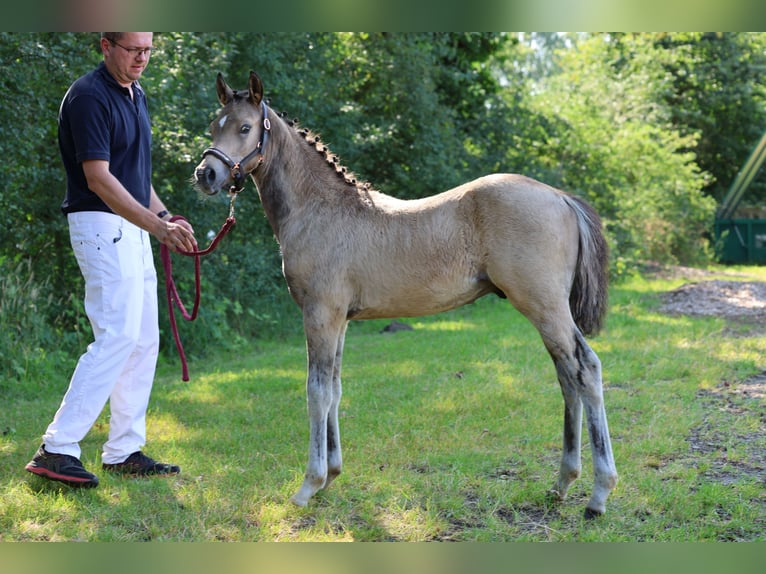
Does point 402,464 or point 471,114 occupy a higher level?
point 471,114

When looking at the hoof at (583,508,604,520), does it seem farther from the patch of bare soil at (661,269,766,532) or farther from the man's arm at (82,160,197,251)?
the man's arm at (82,160,197,251)

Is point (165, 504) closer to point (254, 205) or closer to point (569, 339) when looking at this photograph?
point (569, 339)

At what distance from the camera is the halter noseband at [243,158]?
4.19m

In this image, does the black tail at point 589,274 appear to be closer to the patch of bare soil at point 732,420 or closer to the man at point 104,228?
the patch of bare soil at point 732,420

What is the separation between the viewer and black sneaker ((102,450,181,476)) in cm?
477

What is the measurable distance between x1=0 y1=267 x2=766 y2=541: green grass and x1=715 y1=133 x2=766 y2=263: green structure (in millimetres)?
10627

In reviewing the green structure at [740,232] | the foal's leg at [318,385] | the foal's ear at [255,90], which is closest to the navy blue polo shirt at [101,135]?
the foal's ear at [255,90]

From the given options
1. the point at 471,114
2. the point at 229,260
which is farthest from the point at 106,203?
the point at 471,114

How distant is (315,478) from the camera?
14.0 ft

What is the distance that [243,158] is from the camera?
427 cm

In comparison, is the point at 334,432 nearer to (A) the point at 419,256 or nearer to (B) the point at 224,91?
(A) the point at 419,256

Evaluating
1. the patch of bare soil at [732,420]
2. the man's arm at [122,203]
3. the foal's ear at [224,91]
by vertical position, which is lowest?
the patch of bare soil at [732,420]

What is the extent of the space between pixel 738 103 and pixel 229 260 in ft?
57.0

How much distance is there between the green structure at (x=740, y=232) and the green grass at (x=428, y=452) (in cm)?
1063
